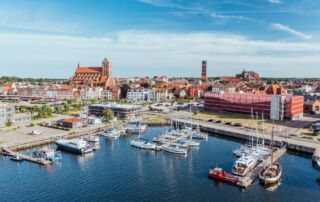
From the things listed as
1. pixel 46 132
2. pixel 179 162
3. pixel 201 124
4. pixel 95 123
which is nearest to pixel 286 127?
pixel 201 124

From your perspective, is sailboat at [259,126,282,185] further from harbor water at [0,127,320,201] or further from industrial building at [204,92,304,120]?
industrial building at [204,92,304,120]

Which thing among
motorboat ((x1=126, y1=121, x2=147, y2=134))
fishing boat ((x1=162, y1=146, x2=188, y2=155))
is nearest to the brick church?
motorboat ((x1=126, y1=121, x2=147, y2=134))

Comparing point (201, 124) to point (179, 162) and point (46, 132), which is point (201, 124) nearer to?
point (179, 162)

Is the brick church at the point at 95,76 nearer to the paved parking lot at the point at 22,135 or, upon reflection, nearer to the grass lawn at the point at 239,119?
the grass lawn at the point at 239,119

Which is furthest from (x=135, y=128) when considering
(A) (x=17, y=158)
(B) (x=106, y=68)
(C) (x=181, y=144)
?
(B) (x=106, y=68)

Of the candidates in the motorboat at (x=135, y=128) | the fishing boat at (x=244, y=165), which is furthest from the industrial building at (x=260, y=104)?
the motorboat at (x=135, y=128)

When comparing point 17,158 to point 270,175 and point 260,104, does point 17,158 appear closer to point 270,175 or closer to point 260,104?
point 270,175

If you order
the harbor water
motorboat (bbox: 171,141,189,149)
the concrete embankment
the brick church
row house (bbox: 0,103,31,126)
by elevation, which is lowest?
the harbor water
